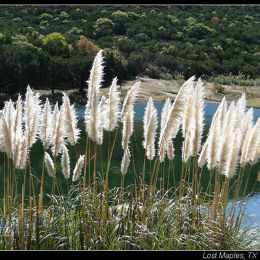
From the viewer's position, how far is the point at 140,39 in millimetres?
42219

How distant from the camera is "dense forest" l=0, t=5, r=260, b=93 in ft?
105

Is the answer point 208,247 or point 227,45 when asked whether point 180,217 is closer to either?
point 208,247

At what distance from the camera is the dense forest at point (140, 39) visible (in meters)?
32.2

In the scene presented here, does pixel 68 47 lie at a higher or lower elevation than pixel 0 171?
Answer: higher

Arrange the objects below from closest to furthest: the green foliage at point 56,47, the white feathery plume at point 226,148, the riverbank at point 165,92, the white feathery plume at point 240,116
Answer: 1. the white feathery plume at point 226,148
2. the white feathery plume at point 240,116
3. the riverbank at point 165,92
4. the green foliage at point 56,47

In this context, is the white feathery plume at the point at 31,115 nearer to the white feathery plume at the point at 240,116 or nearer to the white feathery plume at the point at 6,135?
the white feathery plume at the point at 6,135

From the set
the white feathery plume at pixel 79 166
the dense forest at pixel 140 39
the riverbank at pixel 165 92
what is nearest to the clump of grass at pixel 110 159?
the white feathery plume at pixel 79 166

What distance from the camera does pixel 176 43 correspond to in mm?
42188

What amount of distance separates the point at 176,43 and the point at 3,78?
20.5 m

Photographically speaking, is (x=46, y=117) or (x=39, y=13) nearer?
(x=46, y=117)

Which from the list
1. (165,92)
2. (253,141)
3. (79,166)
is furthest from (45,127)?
(165,92)

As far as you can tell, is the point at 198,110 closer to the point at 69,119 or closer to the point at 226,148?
the point at 226,148

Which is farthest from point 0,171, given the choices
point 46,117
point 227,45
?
point 227,45
